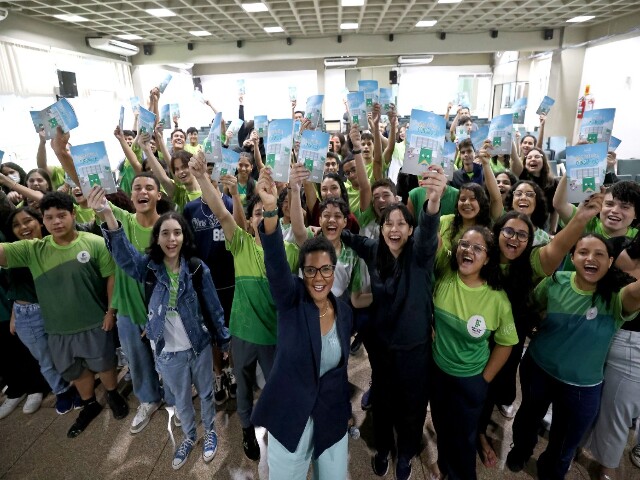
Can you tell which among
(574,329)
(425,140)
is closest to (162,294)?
(425,140)

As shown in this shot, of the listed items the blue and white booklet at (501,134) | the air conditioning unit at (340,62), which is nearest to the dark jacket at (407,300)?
the blue and white booklet at (501,134)

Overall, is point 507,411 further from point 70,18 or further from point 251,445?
point 70,18

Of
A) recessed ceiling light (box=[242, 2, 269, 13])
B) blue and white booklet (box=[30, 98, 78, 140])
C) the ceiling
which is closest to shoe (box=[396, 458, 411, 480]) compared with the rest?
blue and white booklet (box=[30, 98, 78, 140])

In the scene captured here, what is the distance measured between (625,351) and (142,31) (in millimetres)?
10586

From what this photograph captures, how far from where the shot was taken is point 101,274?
2422 mm

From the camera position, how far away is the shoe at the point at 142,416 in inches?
98.3

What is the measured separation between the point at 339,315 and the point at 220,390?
1.67 m

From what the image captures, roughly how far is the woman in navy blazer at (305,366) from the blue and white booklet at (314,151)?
0.60 meters

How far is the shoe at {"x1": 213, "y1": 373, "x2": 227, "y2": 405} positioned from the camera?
274cm

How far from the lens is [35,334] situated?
254 cm

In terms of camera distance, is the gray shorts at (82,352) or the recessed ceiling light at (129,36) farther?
the recessed ceiling light at (129,36)

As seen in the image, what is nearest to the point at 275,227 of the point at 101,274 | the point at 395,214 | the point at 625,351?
the point at 395,214

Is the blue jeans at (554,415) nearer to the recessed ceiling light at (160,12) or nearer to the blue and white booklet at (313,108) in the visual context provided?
the blue and white booklet at (313,108)

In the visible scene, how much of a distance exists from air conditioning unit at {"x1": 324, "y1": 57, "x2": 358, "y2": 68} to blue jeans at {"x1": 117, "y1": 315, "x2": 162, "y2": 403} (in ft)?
35.7
